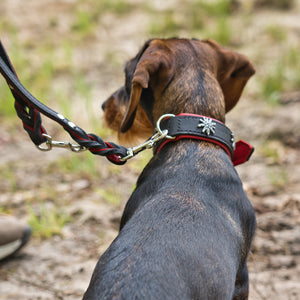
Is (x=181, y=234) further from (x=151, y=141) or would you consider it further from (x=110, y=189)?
(x=110, y=189)

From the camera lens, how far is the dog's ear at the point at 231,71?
245 centimetres

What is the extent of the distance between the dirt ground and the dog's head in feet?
3.80

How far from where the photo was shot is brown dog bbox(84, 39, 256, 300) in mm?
1532

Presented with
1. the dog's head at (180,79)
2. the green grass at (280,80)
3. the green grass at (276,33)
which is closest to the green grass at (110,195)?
the dog's head at (180,79)

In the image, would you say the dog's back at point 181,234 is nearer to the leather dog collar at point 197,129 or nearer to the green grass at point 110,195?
the leather dog collar at point 197,129

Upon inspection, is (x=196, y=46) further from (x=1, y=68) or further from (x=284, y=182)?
(x=284, y=182)

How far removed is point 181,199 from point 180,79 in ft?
2.36

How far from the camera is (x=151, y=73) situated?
215 cm

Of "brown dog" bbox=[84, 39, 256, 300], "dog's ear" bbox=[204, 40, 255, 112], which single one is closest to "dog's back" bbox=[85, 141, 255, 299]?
"brown dog" bbox=[84, 39, 256, 300]

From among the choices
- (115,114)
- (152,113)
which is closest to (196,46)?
(152,113)

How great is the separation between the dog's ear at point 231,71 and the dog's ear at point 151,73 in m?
0.35

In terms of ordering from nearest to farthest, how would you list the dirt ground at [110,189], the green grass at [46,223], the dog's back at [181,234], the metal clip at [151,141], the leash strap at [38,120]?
the dog's back at [181,234] < the leash strap at [38,120] < the metal clip at [151,141] < the dirt ground at [110,189] < the green grass at [46,223]

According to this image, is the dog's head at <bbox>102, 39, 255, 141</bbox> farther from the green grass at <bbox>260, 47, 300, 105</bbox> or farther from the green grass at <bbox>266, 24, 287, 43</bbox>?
the green grass at <bbox>266, 24, 287, 43</bbox>

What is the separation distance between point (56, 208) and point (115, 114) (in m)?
1.41
